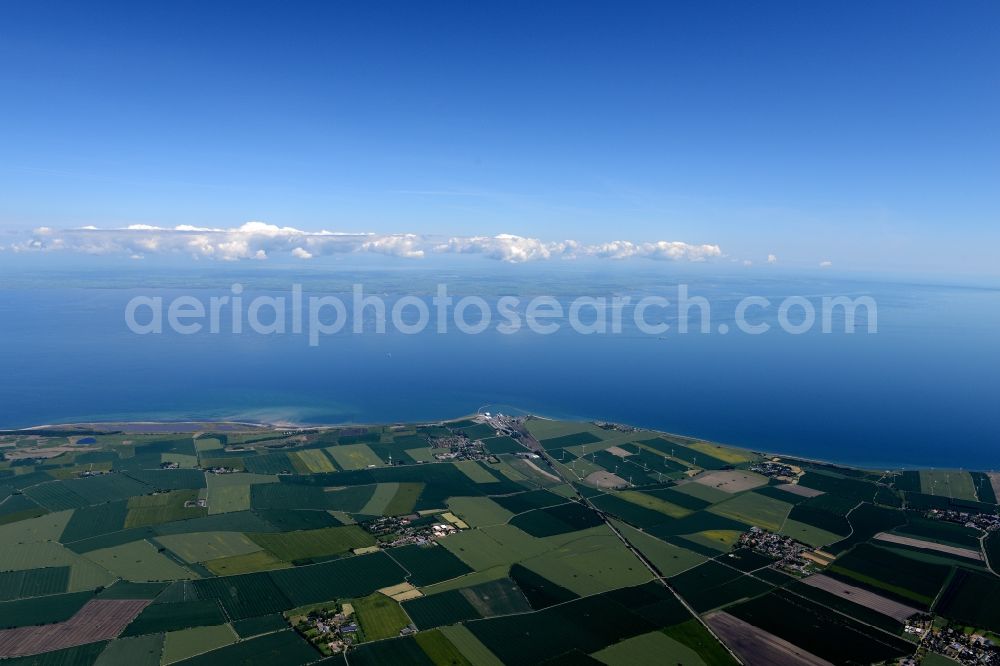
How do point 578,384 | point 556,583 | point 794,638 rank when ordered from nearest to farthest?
point 794,638, point 556,583, point 578,384

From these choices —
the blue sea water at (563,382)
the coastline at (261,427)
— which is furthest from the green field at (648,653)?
the blue sea water at (563,382)

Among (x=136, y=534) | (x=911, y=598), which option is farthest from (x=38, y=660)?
(x=911, y=598)

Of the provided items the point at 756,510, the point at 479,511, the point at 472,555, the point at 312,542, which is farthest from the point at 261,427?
the point at 756,510

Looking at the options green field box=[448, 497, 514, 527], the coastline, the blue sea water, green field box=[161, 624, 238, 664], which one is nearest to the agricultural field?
green field box=[161, 624, 238, 664]

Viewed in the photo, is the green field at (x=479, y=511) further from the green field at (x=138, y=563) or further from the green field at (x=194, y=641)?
the green field at (x=138, y=563)

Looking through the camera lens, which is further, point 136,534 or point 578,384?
point 578,384

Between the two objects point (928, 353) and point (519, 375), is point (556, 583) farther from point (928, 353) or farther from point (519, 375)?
point (928, 353)

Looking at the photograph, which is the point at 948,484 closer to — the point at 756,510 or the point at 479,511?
the point at 756,510
